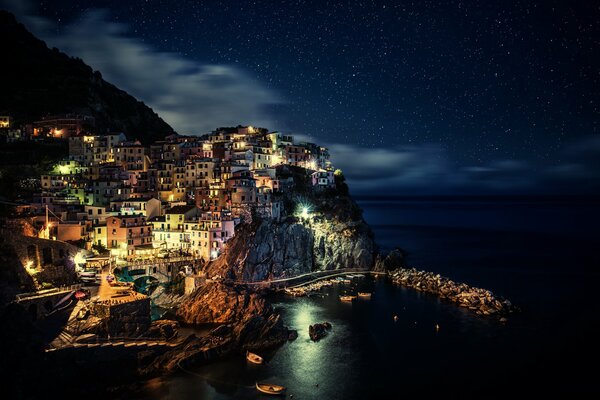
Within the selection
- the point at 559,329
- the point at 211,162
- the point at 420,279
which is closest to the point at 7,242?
the point at 211,162

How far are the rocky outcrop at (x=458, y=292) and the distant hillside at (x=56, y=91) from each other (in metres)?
45.9

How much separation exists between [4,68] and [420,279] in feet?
256

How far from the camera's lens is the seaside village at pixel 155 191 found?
41844 millimetres

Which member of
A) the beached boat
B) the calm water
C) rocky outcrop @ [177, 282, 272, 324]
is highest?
the beached boat

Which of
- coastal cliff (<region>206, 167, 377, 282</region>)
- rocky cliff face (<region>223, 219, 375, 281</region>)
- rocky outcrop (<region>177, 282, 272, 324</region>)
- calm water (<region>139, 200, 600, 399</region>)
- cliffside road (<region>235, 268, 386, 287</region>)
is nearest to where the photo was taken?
calm water (<region>139, 200, 600, 399</region>)

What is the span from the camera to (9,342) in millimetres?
23984

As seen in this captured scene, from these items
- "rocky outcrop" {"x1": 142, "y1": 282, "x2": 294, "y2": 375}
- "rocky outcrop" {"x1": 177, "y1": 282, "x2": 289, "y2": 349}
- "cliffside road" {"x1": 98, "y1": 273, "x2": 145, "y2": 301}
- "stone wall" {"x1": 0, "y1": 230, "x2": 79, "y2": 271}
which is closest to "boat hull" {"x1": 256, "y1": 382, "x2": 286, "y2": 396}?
"rocky outcrop" {"x1": 142, "y1": 282, "x2": 294, "y2": 375}

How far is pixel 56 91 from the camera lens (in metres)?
75.9

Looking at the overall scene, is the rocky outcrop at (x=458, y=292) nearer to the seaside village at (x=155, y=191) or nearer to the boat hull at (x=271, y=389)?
the seaside village at (x=155, y=191)

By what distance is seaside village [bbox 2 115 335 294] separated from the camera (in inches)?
1647

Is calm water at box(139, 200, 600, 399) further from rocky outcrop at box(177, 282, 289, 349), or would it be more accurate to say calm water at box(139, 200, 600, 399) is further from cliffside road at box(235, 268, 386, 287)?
cliffside road at box(235, 268, 386, 287)

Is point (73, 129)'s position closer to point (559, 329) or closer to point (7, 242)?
point (7, 242)

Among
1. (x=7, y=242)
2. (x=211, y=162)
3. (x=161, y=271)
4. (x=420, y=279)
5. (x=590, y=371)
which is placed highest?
(x=211, y=162)

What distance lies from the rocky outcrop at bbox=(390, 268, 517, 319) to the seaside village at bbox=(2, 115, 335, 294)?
16480 mm
